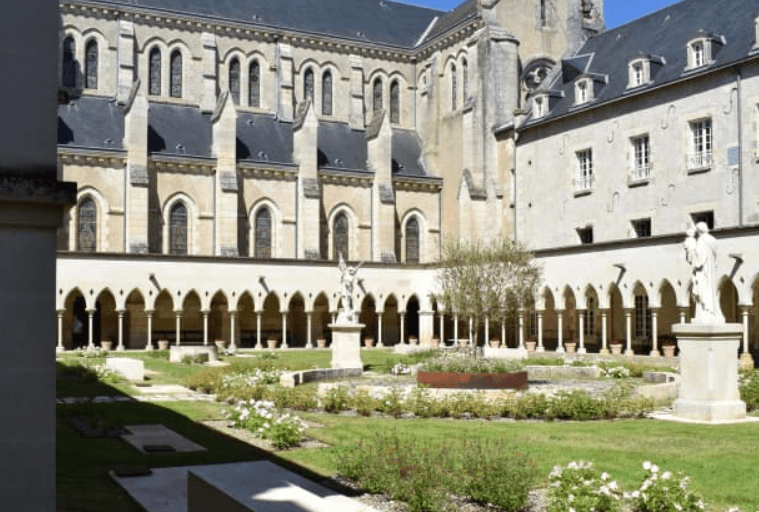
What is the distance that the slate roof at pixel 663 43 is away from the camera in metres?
38.6

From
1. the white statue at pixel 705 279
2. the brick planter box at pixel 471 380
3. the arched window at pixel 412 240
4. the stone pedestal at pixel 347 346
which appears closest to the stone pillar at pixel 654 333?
the stone pedestal at pixel 347 346

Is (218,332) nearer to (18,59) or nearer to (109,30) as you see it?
(109,30)

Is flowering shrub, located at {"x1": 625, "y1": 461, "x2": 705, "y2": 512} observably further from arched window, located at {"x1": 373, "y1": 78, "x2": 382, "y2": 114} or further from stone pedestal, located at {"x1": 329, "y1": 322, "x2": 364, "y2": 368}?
arched window, located at {"x1": 373, "y1": 78, "x2": 382, "y2": 114}

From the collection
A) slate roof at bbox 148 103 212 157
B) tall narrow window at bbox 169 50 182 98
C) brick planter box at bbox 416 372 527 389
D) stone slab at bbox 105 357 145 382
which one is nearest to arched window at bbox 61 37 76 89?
slate roof at bbox 148 103 212 157

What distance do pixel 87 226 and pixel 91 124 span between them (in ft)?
18.3

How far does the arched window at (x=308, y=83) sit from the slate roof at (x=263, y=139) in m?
2.77

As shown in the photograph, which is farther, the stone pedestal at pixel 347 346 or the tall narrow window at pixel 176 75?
the tall narrow window at pixel 176 75

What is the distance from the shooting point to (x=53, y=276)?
5852mm

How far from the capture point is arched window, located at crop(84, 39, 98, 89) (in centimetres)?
5228

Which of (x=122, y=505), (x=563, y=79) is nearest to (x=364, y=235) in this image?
(x=563, y=79)

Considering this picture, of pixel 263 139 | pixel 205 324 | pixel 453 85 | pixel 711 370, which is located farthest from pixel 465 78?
pixel 711 370

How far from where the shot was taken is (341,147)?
184ft

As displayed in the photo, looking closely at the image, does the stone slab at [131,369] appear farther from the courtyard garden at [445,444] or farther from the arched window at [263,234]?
the arched window at [263,234]

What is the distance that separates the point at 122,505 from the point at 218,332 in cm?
3997
